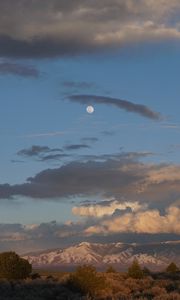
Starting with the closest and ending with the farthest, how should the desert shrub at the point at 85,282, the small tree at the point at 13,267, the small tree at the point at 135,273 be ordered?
the desert shrub at the point at 85,282 → the small tree at the point at 13,267 → the small tree at the point at 135,273

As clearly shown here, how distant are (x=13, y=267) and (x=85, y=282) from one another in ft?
31.3

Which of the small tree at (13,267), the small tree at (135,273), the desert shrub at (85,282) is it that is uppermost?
the small tree at (13,267)

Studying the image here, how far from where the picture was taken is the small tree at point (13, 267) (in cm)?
5159

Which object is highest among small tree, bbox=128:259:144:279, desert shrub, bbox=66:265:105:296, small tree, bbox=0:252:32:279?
small tree, bbox=0:252:32:279

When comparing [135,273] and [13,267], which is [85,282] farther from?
[135,273]

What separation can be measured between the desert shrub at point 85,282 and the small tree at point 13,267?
7.60m

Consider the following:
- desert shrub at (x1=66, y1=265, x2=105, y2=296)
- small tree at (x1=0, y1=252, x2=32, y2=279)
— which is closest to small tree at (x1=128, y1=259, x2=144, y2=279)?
small tree at (x1=0, y1=252, x2=32, y2=279)

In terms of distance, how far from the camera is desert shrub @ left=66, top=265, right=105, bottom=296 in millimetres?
44531

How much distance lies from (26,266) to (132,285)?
9778 mm

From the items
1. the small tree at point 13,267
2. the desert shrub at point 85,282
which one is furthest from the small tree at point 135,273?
the desert shrub at point 85,282

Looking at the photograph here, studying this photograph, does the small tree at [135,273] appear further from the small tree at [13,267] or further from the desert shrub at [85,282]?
the desert shrub at [85,282]

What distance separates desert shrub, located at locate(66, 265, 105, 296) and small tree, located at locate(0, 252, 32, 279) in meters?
7.60

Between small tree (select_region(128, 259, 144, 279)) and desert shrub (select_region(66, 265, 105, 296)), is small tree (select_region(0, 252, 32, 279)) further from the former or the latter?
small tree (select_region(128, 259, 144, 279))

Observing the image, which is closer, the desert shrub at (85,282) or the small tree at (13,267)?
the desert shrub at (85,282)
